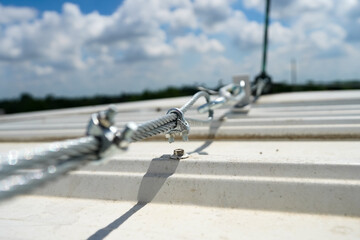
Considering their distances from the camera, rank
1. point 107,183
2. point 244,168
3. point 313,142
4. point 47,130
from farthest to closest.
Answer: point 47,130 < point 313,142 < point 107,183 < point 244,168

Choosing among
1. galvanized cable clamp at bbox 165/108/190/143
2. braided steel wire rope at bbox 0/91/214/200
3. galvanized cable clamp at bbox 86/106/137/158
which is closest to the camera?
braided steel wire rope at bbox 0/91/214/200

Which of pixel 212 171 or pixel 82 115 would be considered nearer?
pixel 212 171

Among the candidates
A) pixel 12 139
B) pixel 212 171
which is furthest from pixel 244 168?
pixel 12 139

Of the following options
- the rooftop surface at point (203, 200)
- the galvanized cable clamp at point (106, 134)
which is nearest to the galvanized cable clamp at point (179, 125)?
the rooftop surface at point (203, 200)

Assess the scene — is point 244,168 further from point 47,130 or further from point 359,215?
point 47,130

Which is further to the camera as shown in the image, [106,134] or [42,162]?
[106,134]

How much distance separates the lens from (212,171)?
4.52ft

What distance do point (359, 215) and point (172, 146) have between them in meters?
1.19

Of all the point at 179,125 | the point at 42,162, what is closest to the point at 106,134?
the point at 42,162

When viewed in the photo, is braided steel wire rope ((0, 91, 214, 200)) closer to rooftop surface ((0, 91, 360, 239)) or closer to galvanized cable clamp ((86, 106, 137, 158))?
galvanized cable clamp ((86, 106, 137, 158))

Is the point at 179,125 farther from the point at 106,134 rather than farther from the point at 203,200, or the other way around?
the point at 106,134

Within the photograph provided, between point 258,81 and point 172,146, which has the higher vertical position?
point 258,81

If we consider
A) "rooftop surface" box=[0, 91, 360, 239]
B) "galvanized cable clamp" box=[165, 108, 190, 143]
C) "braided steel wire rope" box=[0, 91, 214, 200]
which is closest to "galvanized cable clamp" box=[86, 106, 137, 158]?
"braided steel wire rope" box=[0, 91, 214, 200]

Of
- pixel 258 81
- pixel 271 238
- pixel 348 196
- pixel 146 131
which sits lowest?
pixel 271 238
